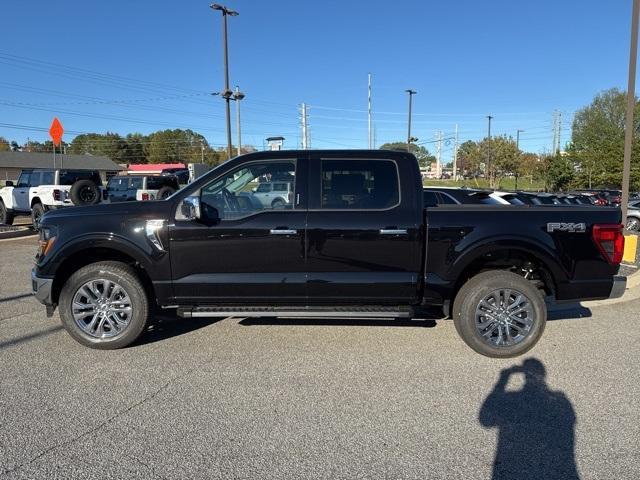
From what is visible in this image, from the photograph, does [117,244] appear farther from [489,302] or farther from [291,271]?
[489,302]

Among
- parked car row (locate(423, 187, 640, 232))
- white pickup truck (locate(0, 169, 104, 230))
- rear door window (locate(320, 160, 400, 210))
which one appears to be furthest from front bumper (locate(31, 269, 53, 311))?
white pickup truck (locate(0, 169, 104, 230))

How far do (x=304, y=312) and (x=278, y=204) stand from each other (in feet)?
3.45

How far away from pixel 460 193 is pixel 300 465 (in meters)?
9.57

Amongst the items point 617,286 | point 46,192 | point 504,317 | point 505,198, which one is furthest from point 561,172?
point 504,317

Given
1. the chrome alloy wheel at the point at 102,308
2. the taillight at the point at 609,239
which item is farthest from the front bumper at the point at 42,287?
the taillight at the point at 609,239

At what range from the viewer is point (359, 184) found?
187 inches

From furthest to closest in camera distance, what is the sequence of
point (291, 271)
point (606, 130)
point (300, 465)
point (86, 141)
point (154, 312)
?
point (86, 141) → point (606, 130) → point (154, 312) → point (291, 271) → point (300, 465)

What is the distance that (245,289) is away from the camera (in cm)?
468

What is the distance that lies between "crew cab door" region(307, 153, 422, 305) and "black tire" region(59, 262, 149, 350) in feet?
5.28

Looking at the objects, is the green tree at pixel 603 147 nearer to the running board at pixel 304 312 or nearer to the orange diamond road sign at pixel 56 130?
the orange diamond road sign at pixel 56 130

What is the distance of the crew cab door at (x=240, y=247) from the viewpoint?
15.1 ft

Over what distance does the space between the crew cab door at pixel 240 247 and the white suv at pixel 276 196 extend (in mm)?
30

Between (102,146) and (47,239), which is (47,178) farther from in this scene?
(102,146)

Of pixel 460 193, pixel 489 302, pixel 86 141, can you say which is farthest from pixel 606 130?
pixel 86 141
